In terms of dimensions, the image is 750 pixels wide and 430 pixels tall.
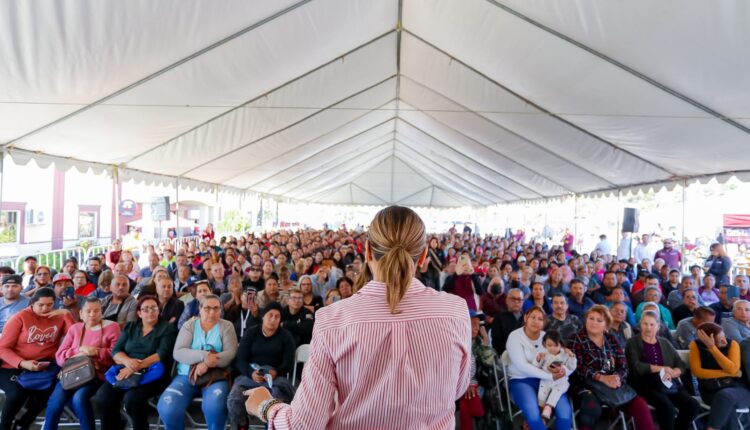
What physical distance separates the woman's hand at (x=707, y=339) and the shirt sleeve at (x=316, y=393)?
421 centimetres

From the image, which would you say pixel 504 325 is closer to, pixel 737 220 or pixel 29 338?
pixel 29 338

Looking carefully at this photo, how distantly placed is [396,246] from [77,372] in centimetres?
362

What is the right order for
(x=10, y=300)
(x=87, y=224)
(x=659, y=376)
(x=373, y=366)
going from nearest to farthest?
(x=373, y=366)
(x=659, y=376)
(x=10, y=300)
(x=87, y=224)

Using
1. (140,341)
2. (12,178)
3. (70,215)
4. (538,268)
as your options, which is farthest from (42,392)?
(70,215)

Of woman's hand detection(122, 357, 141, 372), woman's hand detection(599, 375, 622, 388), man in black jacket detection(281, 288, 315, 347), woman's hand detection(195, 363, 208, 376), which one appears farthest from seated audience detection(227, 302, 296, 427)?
woman's hand detection(599, 375, 622, 388)

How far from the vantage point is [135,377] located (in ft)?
11.7

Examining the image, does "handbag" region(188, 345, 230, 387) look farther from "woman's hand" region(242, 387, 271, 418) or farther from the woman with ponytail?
the woman with ponytail

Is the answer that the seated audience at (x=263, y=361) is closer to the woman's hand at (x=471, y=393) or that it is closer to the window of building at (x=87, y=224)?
the woman's hand at (x=471, y=393)

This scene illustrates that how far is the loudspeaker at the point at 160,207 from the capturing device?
1046cm

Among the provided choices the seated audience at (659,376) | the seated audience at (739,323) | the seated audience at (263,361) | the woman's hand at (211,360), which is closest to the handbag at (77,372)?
the woman's hand at (211,360)

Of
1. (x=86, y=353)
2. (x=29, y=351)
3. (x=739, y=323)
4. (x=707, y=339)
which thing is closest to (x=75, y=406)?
(x=86, y=353)

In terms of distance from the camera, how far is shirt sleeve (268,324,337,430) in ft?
2.96

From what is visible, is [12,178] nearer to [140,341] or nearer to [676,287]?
[140,341]

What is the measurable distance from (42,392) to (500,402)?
3872mm
